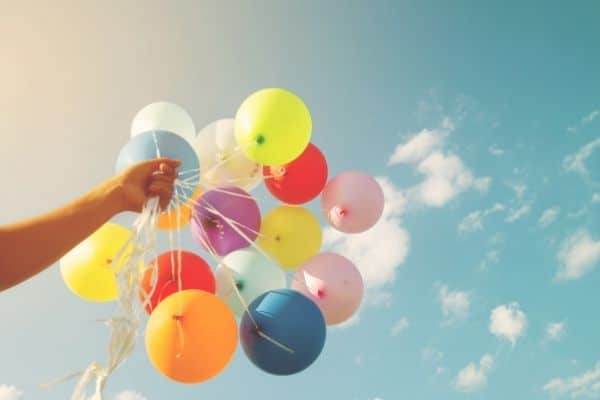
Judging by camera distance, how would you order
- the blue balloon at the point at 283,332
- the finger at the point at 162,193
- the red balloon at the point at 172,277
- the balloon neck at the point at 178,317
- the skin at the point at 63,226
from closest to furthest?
the skin at the point at 63,226 < the finger at the point at 162,193 < the balloon neck at the point at 178,317 < the blue balloon at the point at 283,332 < the red balloon at the point at 172,277

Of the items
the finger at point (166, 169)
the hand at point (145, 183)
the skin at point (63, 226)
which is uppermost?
the finger at point (166, 169)

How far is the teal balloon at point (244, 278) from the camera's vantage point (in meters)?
3.51

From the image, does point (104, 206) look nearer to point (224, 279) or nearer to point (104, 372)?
point (104, 372)

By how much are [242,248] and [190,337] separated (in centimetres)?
102

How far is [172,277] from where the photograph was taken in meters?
3.17

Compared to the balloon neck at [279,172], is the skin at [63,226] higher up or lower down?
lower down

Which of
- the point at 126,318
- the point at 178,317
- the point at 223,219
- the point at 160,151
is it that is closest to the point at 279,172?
the point at 223,219

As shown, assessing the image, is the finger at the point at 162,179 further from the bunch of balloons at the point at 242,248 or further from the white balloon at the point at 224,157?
the white balloon at the point at 224,157

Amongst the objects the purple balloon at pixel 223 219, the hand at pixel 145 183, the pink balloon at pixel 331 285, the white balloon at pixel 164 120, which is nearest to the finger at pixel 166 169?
the hand at pixel 145 183

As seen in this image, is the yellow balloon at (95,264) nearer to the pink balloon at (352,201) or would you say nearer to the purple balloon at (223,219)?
the purple balloon at (223,219)

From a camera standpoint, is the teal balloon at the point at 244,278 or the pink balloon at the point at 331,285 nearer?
the teal balloon at the point at 244,278

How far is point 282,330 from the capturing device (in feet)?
9.73

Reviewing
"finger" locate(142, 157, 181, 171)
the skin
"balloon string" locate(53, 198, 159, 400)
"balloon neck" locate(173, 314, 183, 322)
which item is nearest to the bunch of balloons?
"balloon neck" locate(173, 314, 183, 322)

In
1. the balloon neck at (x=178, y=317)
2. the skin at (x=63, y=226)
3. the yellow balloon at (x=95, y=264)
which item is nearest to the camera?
the skin at (x=63, y=226)
